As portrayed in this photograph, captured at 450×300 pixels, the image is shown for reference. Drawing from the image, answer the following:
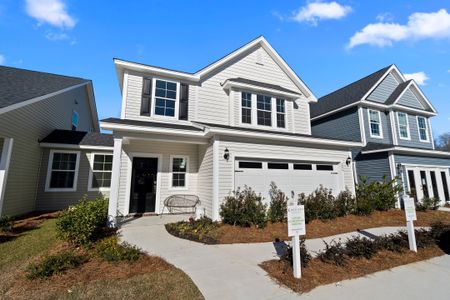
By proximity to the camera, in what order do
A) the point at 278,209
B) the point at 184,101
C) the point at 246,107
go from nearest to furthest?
1. the point at 278,209
2. the point at 184,101
3. the point at 246,107

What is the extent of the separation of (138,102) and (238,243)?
299 inches

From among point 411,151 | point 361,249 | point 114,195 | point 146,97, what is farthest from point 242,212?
point 411,151

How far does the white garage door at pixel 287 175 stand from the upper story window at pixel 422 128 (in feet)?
38.0

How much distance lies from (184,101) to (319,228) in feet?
26.5

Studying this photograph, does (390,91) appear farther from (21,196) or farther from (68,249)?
(21,196)

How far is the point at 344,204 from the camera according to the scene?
9.52 metres

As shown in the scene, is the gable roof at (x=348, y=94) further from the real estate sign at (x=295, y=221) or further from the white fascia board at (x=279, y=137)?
the real estate sign at (x=295, y=221)

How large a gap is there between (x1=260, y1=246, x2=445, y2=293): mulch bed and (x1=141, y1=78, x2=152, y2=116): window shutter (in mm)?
8154

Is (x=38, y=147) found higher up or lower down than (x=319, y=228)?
higher up

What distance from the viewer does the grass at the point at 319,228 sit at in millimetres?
6527

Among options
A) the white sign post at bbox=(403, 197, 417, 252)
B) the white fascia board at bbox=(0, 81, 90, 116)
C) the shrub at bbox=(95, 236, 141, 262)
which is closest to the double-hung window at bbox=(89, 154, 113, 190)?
the white fascia board at bbox=(0, 81, 90, 116)

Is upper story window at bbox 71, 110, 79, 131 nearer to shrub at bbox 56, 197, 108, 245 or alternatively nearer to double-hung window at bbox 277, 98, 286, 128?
shrub at bbox 56, 197, 108, 245

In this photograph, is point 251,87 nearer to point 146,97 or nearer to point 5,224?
point 146,97

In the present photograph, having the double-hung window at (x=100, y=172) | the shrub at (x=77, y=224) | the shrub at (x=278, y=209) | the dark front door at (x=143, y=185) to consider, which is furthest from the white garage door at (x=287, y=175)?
the double-hung window at (x=100, y=172)
